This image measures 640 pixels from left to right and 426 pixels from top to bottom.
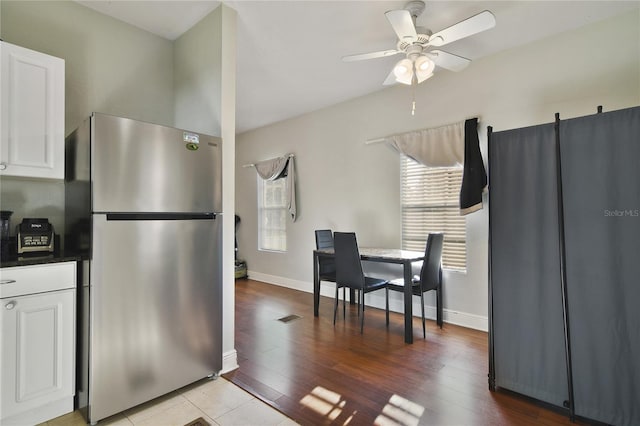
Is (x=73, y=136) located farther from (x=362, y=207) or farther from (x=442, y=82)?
(x=442, y=82)

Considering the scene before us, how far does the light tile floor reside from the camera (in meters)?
1.75

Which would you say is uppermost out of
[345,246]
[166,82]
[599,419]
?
[166,82]

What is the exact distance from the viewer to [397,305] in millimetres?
3834

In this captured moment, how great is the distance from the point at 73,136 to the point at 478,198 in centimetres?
331

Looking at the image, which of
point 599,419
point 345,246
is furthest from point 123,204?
point 599,419

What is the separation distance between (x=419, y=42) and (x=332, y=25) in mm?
766

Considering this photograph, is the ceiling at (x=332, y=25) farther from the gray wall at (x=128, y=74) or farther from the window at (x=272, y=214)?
the window at (x=272, y=214)

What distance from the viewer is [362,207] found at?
13.8ft

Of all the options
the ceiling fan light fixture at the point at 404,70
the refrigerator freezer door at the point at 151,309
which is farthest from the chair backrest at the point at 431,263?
the refrigerator freezer door at the point at 151,309

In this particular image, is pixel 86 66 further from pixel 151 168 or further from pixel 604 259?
pixel 604 259

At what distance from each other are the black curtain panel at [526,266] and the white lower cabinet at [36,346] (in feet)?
8.61

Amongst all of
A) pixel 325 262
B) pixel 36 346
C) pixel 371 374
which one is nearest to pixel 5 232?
pixel 36 346

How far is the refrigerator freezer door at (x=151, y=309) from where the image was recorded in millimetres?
1715

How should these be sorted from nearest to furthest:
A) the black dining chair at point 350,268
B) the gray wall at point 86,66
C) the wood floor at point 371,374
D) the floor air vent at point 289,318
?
the wood floor at point 371,374 < the gray wall at point 86,66 < the black dining chair at point 350,268 < the floor air vent at point 289,318
